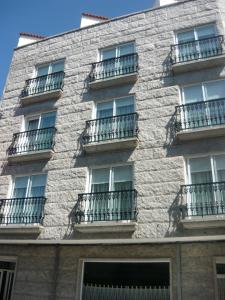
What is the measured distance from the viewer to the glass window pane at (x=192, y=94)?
1157 cm

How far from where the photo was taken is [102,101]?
13094mm

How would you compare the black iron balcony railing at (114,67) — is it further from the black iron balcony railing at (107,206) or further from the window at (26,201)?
the black iron balcony railing at (107,206)

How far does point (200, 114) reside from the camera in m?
11.0

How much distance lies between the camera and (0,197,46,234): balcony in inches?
452

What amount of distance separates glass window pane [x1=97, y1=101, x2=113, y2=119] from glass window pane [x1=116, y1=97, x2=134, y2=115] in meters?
0.31

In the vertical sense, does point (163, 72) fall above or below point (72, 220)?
above

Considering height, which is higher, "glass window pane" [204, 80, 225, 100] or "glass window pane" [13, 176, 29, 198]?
"glass window pane" [204, 80, 225, 100]

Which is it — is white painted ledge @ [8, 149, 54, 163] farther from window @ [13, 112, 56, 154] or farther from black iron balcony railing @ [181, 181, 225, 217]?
black iron balcony railing @ [181, 181, 225, 217]

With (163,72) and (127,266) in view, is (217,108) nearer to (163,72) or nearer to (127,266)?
(163,72)

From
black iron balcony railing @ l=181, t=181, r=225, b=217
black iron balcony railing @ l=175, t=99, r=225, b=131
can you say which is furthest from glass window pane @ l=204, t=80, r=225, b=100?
black iron balcony railing @ l=181, t=181, r=225, b=217

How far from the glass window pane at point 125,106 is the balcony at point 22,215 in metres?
4.46

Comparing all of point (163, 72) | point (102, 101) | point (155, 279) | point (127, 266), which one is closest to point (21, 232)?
point (127, 266)

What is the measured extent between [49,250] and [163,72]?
25.7 feet

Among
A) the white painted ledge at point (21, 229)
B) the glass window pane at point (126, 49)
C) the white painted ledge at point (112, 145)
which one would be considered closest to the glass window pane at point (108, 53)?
the glass window pane at point (126, 49)
